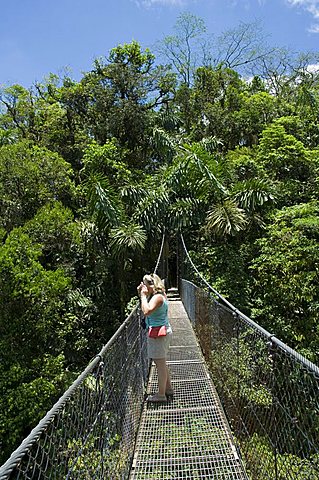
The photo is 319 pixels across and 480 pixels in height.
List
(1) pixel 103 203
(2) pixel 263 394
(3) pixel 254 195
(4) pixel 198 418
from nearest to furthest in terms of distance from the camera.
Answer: (2) pixel 263 394 < (4) pixel 198 418 < (1) pixel 103 203 < (3) pixel 254 195

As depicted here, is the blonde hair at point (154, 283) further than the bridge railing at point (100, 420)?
Yes

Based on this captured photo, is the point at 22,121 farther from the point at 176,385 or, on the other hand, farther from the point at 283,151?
the point at 176,385

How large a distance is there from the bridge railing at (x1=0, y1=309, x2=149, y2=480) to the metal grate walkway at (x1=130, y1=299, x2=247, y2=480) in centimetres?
9

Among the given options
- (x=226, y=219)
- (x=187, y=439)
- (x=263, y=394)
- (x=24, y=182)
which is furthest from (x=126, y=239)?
(x=263, y=394)

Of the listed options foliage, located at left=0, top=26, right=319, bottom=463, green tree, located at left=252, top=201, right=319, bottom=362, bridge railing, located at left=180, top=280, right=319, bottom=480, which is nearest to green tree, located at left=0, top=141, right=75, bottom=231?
foliage, located at left=0, top=26, right=319, bottom=463

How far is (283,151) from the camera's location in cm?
916

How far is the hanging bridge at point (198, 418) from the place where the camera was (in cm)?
139

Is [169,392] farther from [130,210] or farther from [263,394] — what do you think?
[130,210]

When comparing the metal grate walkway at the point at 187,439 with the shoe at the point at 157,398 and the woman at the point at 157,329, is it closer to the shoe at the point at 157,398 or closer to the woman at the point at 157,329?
the shoe at the point at 157,398

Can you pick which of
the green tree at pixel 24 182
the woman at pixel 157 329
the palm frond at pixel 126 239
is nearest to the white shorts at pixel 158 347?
the woman at pixel 157 329

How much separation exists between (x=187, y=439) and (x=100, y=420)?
791 millimetres

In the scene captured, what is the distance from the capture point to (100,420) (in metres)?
1.49

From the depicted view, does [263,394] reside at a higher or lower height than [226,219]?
lower

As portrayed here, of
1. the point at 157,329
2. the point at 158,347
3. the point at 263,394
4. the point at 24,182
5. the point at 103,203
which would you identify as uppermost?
the point at 24,182
